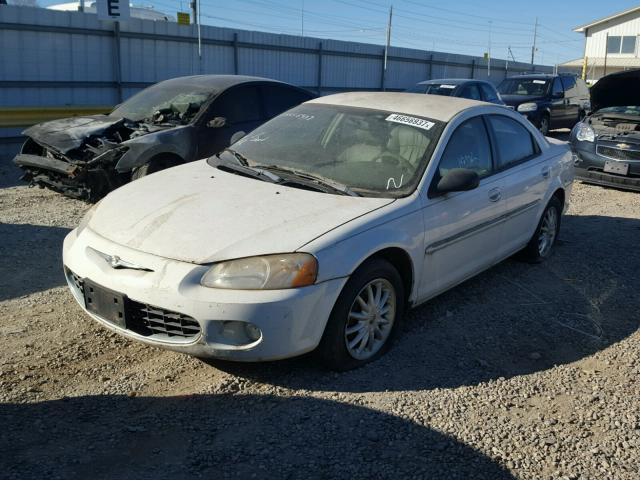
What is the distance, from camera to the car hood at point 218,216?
3.40m

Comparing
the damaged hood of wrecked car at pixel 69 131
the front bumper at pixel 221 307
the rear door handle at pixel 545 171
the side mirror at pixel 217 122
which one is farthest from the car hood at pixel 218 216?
the damaged hood of wrecked car at pixel 69 131

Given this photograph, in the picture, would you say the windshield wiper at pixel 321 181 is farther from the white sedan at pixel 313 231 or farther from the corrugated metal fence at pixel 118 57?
the corrugated metal fence at pixel 118 57

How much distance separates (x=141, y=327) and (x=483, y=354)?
7.08 ft

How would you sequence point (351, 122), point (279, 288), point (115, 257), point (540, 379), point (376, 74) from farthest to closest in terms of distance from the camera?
1. point (376, 74)
2. point (351, 122)
3. point (540, 379)
4. point (115, 257)
5. point (279, 288)

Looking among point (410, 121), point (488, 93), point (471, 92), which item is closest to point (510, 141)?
point (410, 121)

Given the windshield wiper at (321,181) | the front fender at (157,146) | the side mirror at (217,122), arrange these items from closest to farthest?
the windshield wiper at (321,181)
the front fender at (157,146)
the side mirror at (217,122)

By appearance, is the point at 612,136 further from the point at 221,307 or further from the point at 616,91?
the point at 221,307

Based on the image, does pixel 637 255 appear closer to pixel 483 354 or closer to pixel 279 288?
pixel 483 354

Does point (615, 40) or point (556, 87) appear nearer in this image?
point (556, 87)

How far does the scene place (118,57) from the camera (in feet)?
43.8

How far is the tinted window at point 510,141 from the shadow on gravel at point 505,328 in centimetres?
108

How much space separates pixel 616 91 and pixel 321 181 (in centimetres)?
792

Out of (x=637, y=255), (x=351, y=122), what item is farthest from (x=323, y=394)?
(x=637, y=255)

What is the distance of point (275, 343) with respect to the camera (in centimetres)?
330
